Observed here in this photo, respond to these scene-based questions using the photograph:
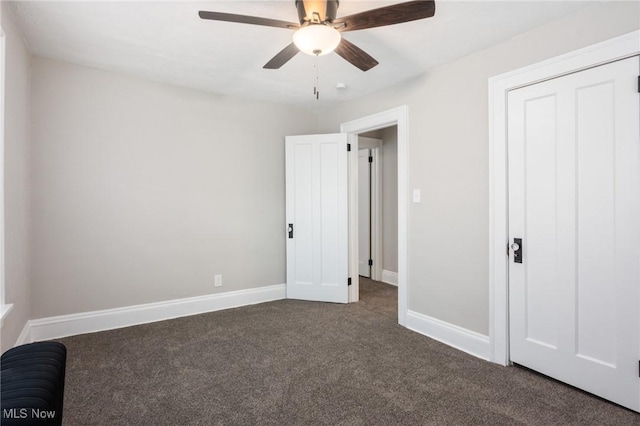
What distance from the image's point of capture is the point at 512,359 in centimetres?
257

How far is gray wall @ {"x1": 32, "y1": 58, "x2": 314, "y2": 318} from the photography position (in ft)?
9.99

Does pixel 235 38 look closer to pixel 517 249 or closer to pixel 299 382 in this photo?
pixel 299 382

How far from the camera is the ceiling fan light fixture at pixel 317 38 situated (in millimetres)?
1892

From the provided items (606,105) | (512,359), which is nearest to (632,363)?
(512,359)

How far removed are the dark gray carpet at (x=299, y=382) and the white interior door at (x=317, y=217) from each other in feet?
3.02

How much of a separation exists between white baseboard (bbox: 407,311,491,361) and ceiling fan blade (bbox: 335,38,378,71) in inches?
91.2

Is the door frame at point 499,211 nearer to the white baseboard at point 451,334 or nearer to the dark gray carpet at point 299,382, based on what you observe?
the white baseboard at point 451,334

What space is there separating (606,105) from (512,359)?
6.21ft

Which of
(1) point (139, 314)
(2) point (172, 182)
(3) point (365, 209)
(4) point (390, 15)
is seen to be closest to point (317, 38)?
(4) point (390, 15)

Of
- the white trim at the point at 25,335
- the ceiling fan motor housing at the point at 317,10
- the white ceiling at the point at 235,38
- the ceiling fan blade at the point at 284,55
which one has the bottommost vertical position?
the white trim at the point at 25,335

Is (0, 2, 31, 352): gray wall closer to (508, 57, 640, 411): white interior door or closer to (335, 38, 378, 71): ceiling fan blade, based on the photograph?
(335, 38, 378, 71): ceiling fan blade

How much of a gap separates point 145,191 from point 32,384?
100 inches

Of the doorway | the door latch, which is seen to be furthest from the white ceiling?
the doorway

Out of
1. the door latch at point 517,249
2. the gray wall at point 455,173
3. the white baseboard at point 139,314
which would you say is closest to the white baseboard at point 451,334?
the gray wall at point 455,173
